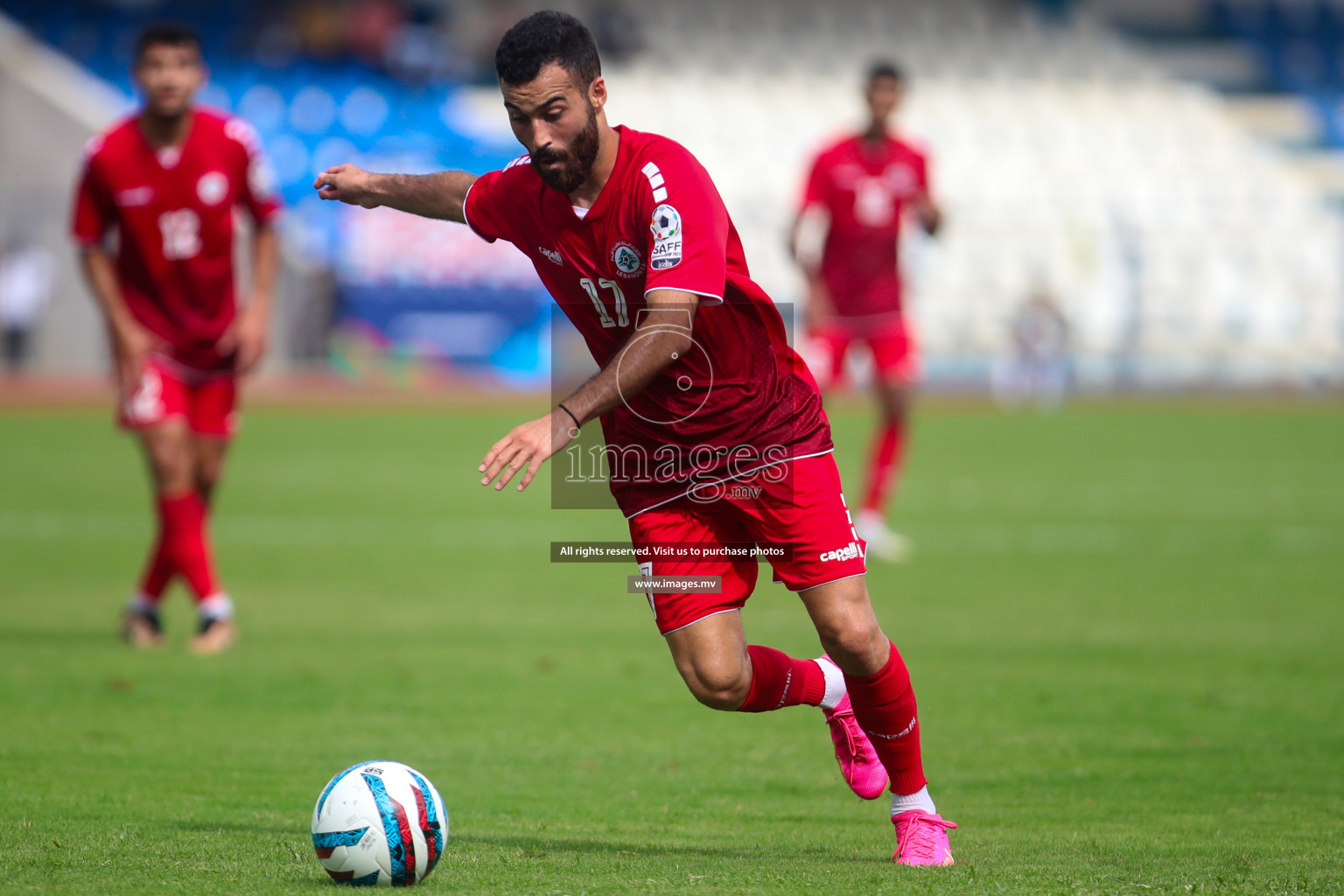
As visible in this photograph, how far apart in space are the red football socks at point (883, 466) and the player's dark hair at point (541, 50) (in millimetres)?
7077

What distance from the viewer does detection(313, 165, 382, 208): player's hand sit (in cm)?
487

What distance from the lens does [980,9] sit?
3750 centimetres

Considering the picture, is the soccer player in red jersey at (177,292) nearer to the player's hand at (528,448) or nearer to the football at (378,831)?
the football at (378,831)

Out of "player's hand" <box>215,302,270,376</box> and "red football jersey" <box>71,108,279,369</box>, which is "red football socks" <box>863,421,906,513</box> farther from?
"red football jersey" <box>71,108,279,369</box>

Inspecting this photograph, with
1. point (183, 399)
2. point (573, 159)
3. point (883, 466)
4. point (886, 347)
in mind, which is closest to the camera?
point (573, 159)

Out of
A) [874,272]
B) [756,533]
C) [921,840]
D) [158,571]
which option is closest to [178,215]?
[158,571]

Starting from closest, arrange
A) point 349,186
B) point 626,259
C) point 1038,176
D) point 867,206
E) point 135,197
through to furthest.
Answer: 1. point 626,259
2. point 349,186
3. point 135,197
4. point 867,206
5. point 1038,176

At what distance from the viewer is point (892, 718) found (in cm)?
445

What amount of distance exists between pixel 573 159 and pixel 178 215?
4237 mm

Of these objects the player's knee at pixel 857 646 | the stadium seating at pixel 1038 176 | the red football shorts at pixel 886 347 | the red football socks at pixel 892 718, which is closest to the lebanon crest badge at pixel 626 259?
the player's knee at pixel 857 646

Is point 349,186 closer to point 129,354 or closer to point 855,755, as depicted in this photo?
point 855,755

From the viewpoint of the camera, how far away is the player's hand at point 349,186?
4.87 meters

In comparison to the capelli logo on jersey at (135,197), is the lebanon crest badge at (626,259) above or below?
below

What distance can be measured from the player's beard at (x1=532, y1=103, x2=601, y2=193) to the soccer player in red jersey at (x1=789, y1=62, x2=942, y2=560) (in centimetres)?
696
